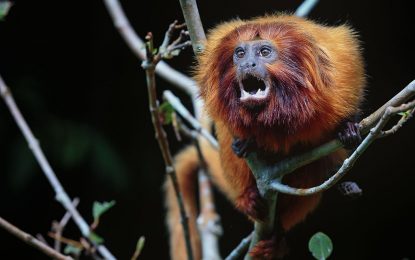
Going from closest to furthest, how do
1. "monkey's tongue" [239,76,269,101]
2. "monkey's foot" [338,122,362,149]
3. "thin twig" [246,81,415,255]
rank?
1. "thin twig" [246,81,415,255]
2. "monkey's foot" [338,122,362,149]
3. "monkey's tongue" [239,76,269,101]

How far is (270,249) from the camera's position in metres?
2.75

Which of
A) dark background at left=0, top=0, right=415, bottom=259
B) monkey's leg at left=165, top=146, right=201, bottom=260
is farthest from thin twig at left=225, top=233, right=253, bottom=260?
dark background at left=0, top=0, right=415, bottom=259

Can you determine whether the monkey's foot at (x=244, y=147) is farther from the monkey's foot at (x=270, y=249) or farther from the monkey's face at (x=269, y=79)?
the monkey's foot at (x=270, y=249)

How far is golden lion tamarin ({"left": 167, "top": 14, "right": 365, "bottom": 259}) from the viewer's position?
95.7 inches

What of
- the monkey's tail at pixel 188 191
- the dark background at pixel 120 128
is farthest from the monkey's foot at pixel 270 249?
the dark background at pixel 120 128

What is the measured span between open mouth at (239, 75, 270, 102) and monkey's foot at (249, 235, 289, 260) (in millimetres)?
651

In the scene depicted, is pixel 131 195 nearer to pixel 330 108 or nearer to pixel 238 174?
pixel 238 174

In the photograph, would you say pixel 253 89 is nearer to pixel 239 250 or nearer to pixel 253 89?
pixel 253 89

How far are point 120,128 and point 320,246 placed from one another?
3.05 meters

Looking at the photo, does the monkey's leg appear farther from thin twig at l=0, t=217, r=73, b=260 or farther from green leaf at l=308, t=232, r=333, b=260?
green leaf at l=308, t=232, r=333, b=260

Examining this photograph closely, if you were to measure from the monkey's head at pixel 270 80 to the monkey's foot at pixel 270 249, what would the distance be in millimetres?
507

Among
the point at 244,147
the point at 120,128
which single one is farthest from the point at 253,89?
the point at 120,128

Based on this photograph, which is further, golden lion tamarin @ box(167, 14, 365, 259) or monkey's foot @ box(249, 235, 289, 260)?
monkey's foot @ box(249, 235, 289, 260)

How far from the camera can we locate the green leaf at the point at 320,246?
6.89 ft
